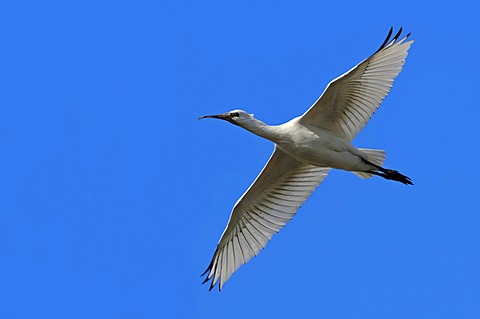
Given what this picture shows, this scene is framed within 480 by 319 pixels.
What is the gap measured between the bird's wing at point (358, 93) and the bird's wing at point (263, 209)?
1259 mm

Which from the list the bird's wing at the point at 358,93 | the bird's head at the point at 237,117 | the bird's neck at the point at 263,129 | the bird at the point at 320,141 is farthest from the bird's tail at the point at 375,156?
the bird's head at the point at 237,117

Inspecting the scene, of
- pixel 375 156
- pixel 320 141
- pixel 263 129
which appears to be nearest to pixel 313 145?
pixel 320 141

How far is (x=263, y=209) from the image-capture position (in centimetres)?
2028

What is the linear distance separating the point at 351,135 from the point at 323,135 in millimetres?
541

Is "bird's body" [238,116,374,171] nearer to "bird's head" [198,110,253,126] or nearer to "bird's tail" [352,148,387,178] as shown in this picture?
"bird's tail" [352,148,387,178]

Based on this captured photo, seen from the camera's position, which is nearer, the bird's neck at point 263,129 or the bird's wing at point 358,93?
the bird's wing at point 358,93

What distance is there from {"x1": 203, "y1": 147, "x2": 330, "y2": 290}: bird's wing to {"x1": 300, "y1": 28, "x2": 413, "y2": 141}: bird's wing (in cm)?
126

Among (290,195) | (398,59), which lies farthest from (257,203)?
(398,59)

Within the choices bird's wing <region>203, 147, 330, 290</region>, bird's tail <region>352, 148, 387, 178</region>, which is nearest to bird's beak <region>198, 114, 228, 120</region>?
bird's wing <region>203, 147, 330, 290</region>

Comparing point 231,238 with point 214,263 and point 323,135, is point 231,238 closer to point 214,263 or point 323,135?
point 214,263

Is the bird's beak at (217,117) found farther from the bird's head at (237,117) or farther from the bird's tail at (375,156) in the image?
the bird's tail at (375,156)

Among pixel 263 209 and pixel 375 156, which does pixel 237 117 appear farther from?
pixel 375 156

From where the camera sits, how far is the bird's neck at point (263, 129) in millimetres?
18734

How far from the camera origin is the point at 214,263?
65.8 ft
